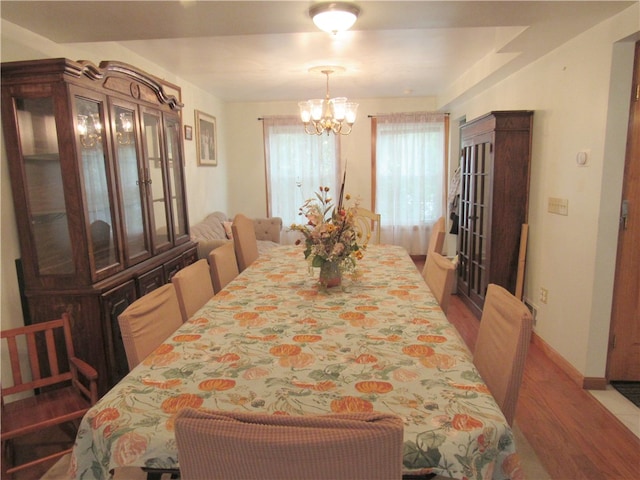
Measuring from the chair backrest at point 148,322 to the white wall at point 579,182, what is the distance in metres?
2.43

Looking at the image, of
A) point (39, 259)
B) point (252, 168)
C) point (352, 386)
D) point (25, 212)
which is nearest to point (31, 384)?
point (39, 259)

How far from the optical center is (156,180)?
122 inches

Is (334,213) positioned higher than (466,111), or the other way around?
(466,111)

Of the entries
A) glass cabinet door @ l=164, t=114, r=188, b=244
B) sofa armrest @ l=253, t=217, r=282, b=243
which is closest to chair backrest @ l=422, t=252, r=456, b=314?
glass cabinet door @ l=164, t=114, r=188, b=244

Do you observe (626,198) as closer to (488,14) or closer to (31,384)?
(488,14)

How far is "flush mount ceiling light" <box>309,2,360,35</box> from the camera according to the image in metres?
2.00

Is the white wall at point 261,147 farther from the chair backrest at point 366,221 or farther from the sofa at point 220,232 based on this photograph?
the chair backrest at point 366,221

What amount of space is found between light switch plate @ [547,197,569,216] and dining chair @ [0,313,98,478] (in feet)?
9.81

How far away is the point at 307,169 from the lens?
6.20 m

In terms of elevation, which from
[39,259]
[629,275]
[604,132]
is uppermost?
[604,132]

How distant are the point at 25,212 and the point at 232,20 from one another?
1456 millimetres

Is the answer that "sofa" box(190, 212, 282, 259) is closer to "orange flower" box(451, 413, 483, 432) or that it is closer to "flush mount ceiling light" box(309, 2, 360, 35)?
"flush mount ceiling light" box(309, 2, 360, 35)

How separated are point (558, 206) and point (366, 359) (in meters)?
2.26

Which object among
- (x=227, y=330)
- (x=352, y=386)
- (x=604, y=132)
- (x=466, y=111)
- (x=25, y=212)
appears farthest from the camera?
(x=466, y=111)
